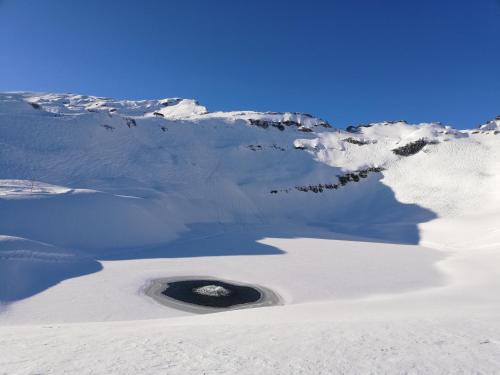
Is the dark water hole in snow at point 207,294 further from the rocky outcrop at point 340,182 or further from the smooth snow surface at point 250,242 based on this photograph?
the rocky outcrop at point 340,182

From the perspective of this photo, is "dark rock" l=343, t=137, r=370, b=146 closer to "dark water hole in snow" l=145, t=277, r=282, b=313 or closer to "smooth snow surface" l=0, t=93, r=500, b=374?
"smooth snow surface" l=0, t=93, r=500, b=374

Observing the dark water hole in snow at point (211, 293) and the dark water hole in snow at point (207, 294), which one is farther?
the dark water hole in snow at point (211, 293)

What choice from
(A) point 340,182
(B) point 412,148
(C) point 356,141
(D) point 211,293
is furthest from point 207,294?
(C) point 356,141

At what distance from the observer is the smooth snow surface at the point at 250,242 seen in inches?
267

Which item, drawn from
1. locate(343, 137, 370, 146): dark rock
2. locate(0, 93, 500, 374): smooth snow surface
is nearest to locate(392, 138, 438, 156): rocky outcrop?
locate(0, 93, 500, 374): smooth snow surface

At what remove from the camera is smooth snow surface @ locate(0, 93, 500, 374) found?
6.78 meters

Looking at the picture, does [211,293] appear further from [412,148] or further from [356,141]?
[356,141]

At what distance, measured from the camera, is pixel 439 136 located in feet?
223

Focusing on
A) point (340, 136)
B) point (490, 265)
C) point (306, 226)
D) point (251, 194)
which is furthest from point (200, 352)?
point (340, 136)

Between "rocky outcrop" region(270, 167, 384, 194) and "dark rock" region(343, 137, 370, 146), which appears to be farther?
"dark rock" region(343, 137, 370, 146)

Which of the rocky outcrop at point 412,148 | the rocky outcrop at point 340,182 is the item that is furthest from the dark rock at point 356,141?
the rocky outcrop at point 340,182

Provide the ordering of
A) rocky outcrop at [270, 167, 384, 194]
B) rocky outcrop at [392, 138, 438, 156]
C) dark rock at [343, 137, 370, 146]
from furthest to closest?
dark rock at [343, 137, 370, 146], rocky outcrop at [392, 138, 438, 156], rocky outcrop at [270, 167, 384, 194]

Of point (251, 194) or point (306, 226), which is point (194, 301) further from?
point (251, 194)

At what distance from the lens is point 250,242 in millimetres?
31938
